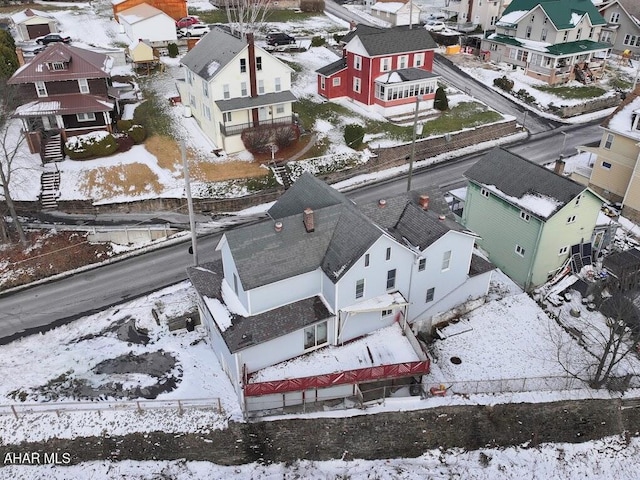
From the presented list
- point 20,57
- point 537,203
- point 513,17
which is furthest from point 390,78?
point 20,57

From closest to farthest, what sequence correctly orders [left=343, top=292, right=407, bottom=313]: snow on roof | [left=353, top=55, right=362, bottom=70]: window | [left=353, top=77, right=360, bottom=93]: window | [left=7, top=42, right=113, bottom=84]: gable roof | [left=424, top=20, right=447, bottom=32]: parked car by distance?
1. [left=343, top=292, right=407, bottom=313]: snow on roof
2. [left=7, top=42, right=113, bottom=84]: gable roof
3. [left=353, top=55, right=362, bottom=70]: window
4. [left=353, top=77, right=360, bottom=93]: window
5. [left=424, top=20, right=447, bottom=32]: parked car

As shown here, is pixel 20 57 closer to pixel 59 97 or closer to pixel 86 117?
pixel 59 97

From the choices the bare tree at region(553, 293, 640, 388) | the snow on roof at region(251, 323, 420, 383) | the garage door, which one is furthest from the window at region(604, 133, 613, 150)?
the garage door

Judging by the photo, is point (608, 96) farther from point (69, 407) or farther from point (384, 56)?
point (69, 407)

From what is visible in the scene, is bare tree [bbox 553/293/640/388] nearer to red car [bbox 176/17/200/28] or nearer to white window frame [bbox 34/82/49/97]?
white window frame [bbox 34/82/49/97]

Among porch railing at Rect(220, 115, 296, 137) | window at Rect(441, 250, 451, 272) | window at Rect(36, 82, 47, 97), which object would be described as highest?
window at Rect(36, 82, 47, 97)

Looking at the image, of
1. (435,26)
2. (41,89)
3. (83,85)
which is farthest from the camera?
(435,26)

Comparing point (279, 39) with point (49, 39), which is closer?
point (49, 39)
